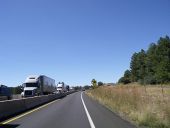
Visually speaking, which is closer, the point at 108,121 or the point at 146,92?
the point at 108,121

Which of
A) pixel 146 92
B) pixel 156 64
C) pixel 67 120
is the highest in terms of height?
pixel 156 64

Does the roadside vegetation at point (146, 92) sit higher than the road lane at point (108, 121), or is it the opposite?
the roadside vegetation at point (146, 92)

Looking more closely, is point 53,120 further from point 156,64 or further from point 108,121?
point 156,64

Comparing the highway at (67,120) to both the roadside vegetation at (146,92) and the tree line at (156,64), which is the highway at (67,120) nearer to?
the roadside vegetation at (146,92)

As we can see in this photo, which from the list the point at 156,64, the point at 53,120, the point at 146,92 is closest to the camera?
the point at 53,120

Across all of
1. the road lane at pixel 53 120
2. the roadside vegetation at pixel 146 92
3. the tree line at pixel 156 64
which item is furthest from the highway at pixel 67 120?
the tree line at pixel 156 64

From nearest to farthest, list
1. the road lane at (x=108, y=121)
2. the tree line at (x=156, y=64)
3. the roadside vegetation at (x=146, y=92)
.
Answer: the road lane at (x=108, y=121) → the roadside vegetation at (x=146, y=92) → the tree line at (x=156, y=64)

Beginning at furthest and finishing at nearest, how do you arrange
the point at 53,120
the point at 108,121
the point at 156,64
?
1. the point at 156,64
2. the point at 53,120
3. the point at 108,121

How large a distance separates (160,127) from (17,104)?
13.7m

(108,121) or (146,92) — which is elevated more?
(146,92)

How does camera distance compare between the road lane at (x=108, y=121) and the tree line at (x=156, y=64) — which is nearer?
the road lane at (x=108, y=121)

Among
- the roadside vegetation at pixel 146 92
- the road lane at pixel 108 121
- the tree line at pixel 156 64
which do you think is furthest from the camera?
the tree line at pixel 156 64

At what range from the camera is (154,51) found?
134 meters

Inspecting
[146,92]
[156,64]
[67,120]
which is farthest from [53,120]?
[156,64]
